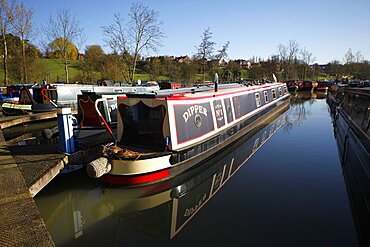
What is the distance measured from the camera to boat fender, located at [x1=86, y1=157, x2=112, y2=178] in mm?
5746

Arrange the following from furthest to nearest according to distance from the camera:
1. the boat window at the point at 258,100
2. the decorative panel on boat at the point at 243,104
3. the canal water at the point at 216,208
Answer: the boat window at the point at 258,100
the decorative panel on boat at the point at 243,104
the canal water at the point at 216,208

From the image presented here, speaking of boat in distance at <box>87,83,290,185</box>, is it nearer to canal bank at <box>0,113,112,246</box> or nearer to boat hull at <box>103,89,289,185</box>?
boat hull at <box>103,89,289,185</box>

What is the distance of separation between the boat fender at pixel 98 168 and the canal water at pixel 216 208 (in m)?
0.64

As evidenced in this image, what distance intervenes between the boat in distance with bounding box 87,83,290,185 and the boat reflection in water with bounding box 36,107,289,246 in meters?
0.35

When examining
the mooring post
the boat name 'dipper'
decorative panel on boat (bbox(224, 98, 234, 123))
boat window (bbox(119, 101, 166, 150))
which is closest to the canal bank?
the mooring post

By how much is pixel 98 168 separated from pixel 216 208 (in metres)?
2.76

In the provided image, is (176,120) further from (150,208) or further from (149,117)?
(150,208)

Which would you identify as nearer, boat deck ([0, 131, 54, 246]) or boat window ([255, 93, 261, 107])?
boat deck ([0, 131, 54, 246])

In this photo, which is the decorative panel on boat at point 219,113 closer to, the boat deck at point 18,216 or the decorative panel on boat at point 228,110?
the decorative panel on boat at point 228,110

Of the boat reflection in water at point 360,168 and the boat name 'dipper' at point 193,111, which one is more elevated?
the boat name 'dipper' at point 193,111

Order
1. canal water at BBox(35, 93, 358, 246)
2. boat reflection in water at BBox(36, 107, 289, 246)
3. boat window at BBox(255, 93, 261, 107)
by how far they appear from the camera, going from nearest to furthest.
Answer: canal water at BBox(35, 93, 358, 246), boat reflection in water at BBox(36, 107, 289, 246), boat window at BBox(255, 93, 261, 107)

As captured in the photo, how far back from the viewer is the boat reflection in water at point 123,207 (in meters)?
4.79

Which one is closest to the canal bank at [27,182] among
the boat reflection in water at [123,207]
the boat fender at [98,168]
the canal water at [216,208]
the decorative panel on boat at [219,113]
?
the boat reflection in water at [123,207]

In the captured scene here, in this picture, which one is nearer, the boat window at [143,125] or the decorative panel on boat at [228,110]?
the boat window at [143,125]
